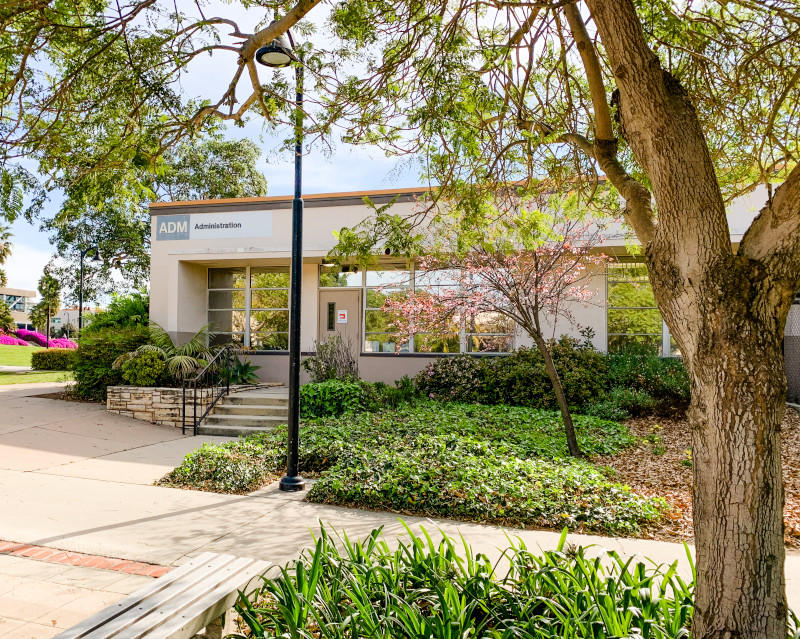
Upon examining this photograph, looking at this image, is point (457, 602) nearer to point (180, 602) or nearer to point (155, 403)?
point (180, 602)

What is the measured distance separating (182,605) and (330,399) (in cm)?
837

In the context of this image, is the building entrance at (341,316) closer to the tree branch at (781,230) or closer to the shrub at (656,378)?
the shrub at (656,378)

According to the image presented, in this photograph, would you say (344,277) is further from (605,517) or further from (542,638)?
(542,638)

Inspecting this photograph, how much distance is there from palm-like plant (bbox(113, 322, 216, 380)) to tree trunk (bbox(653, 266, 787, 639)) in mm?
10315

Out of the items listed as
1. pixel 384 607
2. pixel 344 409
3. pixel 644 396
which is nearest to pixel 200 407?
pixel 344 409

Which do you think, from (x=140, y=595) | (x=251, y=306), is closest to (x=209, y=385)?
(x=251, y=306)

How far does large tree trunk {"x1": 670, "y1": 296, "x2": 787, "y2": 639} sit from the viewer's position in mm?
2512

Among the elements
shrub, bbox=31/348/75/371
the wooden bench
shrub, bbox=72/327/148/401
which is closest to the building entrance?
shrub, bbox=72/327/148/401

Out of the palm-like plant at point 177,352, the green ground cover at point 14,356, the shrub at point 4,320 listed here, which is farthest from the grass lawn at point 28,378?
the shrub at point 4,320

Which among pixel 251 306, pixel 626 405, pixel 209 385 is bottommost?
pixel 626 405

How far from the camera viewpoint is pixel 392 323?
1359 cm

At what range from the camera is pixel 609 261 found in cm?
1342

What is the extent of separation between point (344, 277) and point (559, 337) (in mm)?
5606

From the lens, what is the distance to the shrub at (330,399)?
35.9ft
